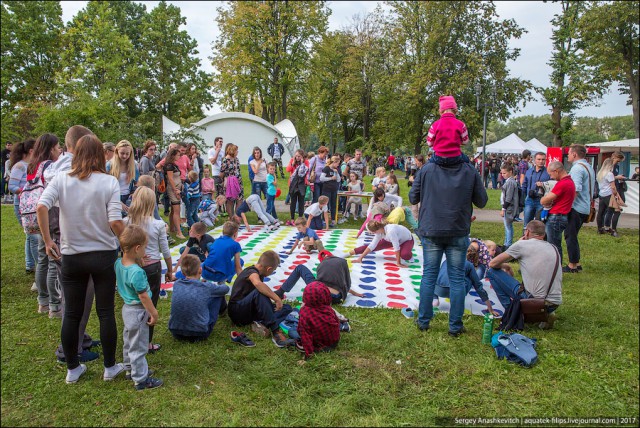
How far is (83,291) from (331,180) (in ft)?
24.4

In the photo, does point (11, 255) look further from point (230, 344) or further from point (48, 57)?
point (48, 57)

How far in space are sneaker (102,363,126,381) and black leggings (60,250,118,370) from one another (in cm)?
13

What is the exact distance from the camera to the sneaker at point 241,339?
3.78 metres

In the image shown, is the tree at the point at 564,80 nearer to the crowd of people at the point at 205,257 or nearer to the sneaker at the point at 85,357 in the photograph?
the crowd of people at the point at 205,257

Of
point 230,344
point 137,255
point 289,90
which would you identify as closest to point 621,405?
point 230,344

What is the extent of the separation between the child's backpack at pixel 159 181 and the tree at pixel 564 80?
9851 mm

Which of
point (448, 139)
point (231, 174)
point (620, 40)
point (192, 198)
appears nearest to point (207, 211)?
point (192, 198)

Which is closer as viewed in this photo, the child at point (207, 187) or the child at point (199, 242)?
the child at point (199, 242)

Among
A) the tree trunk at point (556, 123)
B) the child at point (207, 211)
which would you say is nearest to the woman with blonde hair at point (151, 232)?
the child at point (207, 211)

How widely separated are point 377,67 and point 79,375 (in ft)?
102

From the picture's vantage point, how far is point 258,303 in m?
4.04

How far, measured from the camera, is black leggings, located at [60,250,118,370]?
2873 millimetres

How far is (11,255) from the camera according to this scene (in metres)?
6.70

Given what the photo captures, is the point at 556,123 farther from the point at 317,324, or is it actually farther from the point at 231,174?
the point at 317,324
